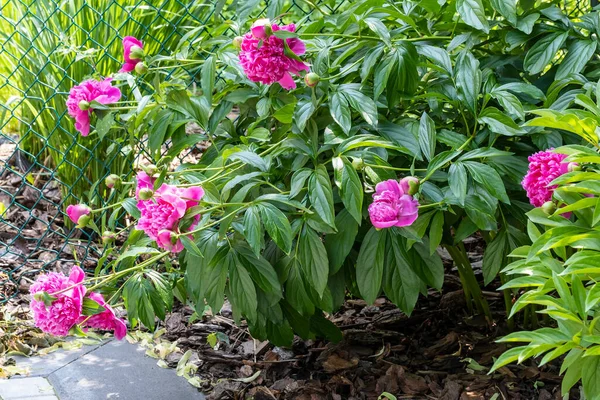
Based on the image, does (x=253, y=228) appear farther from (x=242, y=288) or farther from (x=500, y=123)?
(x=500, y=123)

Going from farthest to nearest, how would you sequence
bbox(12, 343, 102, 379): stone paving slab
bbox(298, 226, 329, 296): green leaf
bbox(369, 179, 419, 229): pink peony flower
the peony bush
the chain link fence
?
the chain link fence < bbox(12, 343, 102, 379): stone paving slab < bbox(298, 226, 329, 296): green leaf < the peony bush < bbox(369, 179, 419, 229): pink peony flower

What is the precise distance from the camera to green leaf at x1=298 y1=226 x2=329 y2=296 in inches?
70.8

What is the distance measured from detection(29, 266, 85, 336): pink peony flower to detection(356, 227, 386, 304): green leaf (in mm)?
663

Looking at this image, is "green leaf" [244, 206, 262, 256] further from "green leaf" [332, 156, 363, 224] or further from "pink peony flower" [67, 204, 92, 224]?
"pink peony flower" [67, 204, 92, 224]

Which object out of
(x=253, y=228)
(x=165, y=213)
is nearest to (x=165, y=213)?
(x=165, y=213)

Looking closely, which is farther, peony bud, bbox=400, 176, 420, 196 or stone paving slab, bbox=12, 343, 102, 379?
stone paving slab, bbox=12, 343, 102, 379

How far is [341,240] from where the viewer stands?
1843mm

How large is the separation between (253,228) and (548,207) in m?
0.62

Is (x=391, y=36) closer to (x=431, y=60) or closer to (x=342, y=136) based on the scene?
(x=431, y=60)

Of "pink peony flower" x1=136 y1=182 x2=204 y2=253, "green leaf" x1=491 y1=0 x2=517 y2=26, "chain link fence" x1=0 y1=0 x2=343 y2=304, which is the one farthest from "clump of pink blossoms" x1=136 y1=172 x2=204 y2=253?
"chain link fence" x1=0 y1=0 x2=343 y2=304

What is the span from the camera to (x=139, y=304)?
6.57 ft

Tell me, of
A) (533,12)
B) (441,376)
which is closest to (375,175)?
(533,12)

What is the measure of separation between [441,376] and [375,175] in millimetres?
772

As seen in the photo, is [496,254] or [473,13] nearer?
[473,13]
